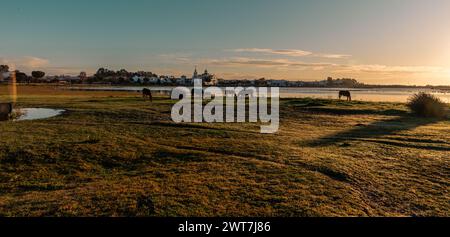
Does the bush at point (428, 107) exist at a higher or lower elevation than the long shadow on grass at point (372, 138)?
higher

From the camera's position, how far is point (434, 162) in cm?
1334

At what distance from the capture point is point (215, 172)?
11.2 m

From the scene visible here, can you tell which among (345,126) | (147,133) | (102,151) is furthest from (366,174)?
(345,126)

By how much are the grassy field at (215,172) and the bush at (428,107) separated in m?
14.6

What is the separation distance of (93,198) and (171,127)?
1270 centimetres

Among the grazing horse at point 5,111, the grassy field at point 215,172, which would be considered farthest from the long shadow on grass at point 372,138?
the grazing horse at point 5,111

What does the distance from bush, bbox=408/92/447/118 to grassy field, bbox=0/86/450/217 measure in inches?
577

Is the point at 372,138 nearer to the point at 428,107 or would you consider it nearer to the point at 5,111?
the point at 428,107

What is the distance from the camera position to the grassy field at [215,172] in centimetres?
827

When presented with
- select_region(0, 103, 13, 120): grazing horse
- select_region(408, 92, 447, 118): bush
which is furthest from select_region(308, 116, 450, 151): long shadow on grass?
select_region(0, 103, 13, 120): grazing horse

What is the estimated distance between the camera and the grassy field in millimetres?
8266

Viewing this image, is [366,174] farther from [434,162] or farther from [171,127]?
[171,127]

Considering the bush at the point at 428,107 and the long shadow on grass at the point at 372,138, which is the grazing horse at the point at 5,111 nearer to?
the long shadow on grass at the point at 372,138

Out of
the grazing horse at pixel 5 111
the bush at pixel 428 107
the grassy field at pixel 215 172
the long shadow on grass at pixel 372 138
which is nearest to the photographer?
the grassy field at pixel 215 172
